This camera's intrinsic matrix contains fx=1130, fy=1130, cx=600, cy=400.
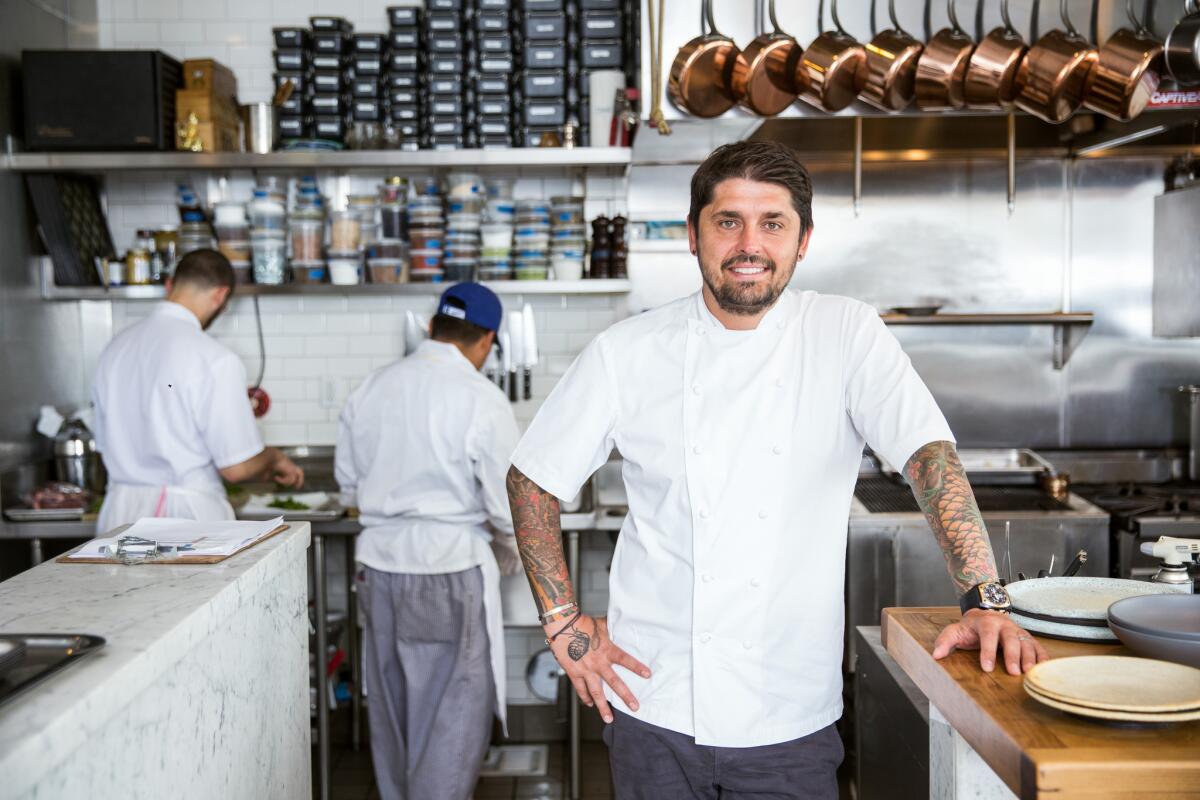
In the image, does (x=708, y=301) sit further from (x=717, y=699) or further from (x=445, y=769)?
(x=445, y=769)

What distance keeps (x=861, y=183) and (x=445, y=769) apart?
2.87 meters

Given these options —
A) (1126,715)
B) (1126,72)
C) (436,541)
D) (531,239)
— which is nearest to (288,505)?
(436,541)

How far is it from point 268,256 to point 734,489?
9.85 feet

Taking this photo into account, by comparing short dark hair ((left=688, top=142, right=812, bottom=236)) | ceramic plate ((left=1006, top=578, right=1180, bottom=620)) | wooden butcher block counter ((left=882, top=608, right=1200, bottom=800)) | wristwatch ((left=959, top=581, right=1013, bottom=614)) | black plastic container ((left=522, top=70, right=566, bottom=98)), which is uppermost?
black plastic container ((left=522, top=70, right=566, bottom=98))

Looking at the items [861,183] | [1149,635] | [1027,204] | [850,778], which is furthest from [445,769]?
[1027,204]

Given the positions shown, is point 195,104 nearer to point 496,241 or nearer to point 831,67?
point 496,241

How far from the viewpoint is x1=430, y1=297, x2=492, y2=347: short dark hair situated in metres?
3.55

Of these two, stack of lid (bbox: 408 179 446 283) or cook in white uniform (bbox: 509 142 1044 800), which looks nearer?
cook in white uniform (bbox: 509 142 1044 800)

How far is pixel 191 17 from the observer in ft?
15.6

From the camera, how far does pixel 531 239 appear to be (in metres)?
4.48

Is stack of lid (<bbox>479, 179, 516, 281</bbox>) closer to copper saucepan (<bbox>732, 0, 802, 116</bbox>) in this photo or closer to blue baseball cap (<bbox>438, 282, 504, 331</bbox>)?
blue baseball cap (<bbox>438, 282, 504, 331</bbox>)

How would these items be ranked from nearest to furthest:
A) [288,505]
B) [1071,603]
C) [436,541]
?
[1071,603] → [436,541] → [288,505]

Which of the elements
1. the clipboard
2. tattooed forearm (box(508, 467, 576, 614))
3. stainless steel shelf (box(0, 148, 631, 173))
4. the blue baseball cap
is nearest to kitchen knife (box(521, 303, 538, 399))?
stainless steel shelf (box(0, 148, 631, 173))

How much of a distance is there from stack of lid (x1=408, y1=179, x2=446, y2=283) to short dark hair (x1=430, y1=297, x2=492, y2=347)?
0.93 m
